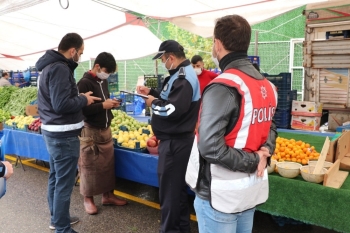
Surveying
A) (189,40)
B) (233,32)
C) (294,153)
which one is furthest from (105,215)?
(189,40)

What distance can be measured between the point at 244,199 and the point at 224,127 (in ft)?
1.27

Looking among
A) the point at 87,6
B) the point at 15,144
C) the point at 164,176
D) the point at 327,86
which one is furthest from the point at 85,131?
the point at 87,6

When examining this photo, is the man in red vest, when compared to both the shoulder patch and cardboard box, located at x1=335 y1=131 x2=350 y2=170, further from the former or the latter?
cardboard box, located at x1=335 y1=131 x2=350 y2=170

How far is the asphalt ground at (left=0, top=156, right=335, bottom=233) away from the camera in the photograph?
347cm

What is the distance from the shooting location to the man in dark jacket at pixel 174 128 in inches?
111

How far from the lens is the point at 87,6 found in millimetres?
6965

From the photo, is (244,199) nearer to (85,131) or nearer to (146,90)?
(146,90)

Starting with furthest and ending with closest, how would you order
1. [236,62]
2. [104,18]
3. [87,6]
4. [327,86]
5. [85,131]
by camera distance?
[104,18] < [87,6] < [327,86] < [85,131] < [236,62]

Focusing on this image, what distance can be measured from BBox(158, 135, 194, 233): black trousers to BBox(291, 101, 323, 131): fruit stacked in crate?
255 centimetres

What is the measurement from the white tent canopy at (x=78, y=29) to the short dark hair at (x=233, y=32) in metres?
5.87

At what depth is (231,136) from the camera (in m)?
1.55

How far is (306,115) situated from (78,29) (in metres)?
6.55

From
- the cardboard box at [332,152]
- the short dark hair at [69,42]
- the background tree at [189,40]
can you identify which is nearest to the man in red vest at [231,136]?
the cardboard box at [332,152]

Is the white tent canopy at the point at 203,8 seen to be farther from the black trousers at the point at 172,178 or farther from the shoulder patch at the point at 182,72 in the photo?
the black trousers at the point at 172,178
